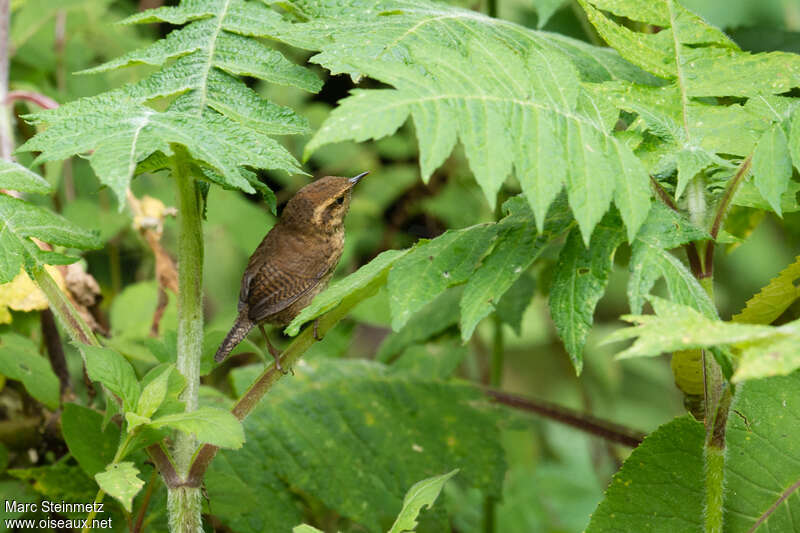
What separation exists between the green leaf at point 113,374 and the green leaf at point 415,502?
1.71ft

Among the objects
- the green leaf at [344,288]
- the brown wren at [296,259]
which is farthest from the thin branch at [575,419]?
the green leaf at [344,288]

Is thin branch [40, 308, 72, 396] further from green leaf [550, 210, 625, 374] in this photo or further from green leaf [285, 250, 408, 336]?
green leaf [550, 210, 625, 374]

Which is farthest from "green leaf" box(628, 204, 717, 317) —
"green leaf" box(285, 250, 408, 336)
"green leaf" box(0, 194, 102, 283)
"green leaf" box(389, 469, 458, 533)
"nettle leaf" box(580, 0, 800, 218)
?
"green leaf" box(0, 194, 102, 283)

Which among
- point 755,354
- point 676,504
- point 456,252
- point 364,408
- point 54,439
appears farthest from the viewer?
point 364,408

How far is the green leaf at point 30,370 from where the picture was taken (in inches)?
80.1

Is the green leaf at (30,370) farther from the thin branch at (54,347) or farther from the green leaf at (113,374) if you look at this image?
the green leaf at (113,374)

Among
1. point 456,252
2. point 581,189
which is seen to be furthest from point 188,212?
point 581,189

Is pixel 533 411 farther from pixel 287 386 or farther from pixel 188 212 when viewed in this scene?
pixel 188 212

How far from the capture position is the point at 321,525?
2.91m

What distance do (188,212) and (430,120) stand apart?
2.01 ft

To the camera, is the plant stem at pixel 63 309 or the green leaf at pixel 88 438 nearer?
the plant stem at pixel 63 309

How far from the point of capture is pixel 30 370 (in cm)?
208

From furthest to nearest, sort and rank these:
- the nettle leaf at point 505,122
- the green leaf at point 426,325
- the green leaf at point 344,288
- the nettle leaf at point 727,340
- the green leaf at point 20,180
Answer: the green leaf at point 426,325
the green leaf at point 20,180
the green leaf at point 344,288
the nettle leaf at point 505,122
the nettle leaf at point 727,340

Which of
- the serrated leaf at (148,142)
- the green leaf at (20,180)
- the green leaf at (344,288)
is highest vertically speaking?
the serrated leaf at (148,142)
